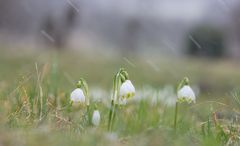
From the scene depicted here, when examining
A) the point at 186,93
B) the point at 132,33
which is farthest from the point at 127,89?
the point at 132,33

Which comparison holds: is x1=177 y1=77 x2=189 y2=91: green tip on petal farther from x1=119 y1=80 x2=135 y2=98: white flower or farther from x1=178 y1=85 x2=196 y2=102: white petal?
x1=119 y1=80 x2=135 y2=98: white flower

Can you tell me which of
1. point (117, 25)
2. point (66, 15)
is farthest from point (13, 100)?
point (117, 25)

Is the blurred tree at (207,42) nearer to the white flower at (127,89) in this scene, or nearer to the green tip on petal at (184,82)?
the green tip on petal at (184,82)

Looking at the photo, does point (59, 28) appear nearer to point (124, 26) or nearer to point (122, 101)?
point (124, 26)

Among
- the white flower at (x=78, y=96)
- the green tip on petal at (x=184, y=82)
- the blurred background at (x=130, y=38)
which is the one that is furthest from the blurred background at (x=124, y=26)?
the white flower at (x=78, y=96)

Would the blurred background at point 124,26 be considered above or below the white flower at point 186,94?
above
